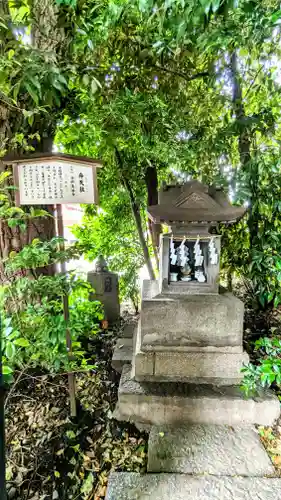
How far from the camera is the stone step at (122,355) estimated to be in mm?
2893

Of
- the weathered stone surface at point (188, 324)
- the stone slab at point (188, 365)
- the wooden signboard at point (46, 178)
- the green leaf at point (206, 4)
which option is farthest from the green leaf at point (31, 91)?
the stone slab at point (188, 365)

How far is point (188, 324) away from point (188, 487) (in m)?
1.20

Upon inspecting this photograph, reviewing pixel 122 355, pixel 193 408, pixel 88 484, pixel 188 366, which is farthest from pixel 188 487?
pixel 122 355

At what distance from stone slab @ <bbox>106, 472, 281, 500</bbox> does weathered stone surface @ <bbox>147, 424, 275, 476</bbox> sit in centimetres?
6

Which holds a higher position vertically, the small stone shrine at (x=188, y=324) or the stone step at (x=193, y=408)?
the small stone shrine at (x=188, y=324)

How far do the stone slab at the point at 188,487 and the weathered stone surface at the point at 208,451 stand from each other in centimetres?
6

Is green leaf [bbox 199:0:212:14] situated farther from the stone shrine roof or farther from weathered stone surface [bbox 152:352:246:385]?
weathered stone surface [bbox 152:352:246:385]

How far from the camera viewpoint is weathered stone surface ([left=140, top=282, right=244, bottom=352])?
2.60 metres

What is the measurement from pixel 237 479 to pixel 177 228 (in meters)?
2.02

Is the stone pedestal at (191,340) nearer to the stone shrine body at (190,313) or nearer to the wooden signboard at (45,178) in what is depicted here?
the stone shrine body at (190,313)

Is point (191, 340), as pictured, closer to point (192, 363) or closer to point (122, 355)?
point (192, 363)

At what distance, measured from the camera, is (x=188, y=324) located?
8.60 ft

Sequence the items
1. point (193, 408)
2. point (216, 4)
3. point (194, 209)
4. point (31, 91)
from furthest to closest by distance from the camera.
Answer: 1. point (194, 209)
2. point (193, 408)
3. point (31, 91)
4. point (216, 4)

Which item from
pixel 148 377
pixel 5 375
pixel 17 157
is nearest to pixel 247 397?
pixel 148 377
